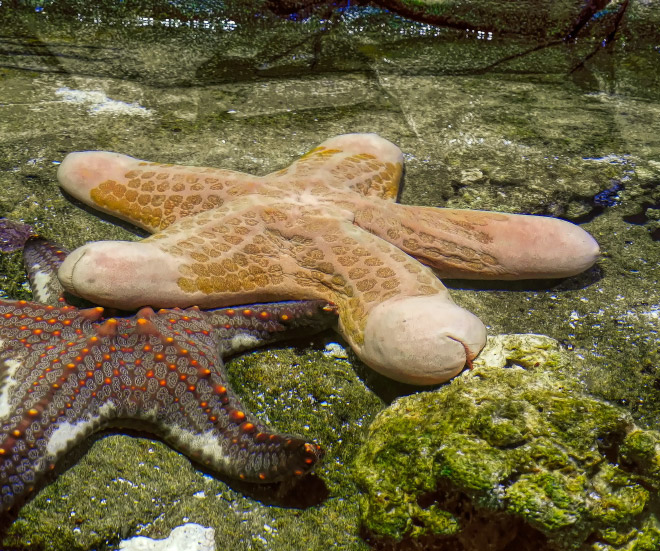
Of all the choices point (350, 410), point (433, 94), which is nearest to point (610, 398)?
point (350, 410)

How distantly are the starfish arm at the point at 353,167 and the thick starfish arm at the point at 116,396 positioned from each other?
136 centimetres

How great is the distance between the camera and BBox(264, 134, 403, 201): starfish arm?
3.87 m

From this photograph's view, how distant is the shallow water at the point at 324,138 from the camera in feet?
8.97

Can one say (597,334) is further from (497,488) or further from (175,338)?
(175,338)

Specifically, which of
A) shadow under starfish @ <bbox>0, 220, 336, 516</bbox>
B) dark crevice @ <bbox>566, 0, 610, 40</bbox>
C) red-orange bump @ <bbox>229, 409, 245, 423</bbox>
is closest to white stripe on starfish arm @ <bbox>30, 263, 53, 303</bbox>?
shadow under starfish @ <bbox>0, 220, 336, 516</bbox>

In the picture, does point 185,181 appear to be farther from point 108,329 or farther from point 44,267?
point 108,329

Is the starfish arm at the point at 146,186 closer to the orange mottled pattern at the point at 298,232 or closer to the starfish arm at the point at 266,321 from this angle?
the orange mottled pattern at the point at 298,232

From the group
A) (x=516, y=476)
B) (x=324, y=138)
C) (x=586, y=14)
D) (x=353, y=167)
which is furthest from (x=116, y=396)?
(x=586, y=14)

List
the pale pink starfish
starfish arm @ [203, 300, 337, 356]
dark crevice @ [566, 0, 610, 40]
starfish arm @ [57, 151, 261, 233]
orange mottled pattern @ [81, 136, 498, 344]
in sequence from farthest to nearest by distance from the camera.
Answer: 1. dark crevice @ [566, 0, 610, 40]
2. starfish arm @ [57, 151, 261, 233]
3. orange mottled pattern @ [81, 136, 498, 344]
4. starfish arm @ [203, 300, 337, 356]
5. the pale pink starfish

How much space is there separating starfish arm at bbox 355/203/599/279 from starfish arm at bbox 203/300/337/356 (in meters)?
0.62

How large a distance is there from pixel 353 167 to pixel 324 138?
110 centimetres

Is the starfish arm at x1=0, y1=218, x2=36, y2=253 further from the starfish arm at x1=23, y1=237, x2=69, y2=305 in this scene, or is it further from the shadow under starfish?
the shadow under starfish

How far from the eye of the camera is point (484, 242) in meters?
3.61

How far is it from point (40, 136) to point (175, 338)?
2650mm
